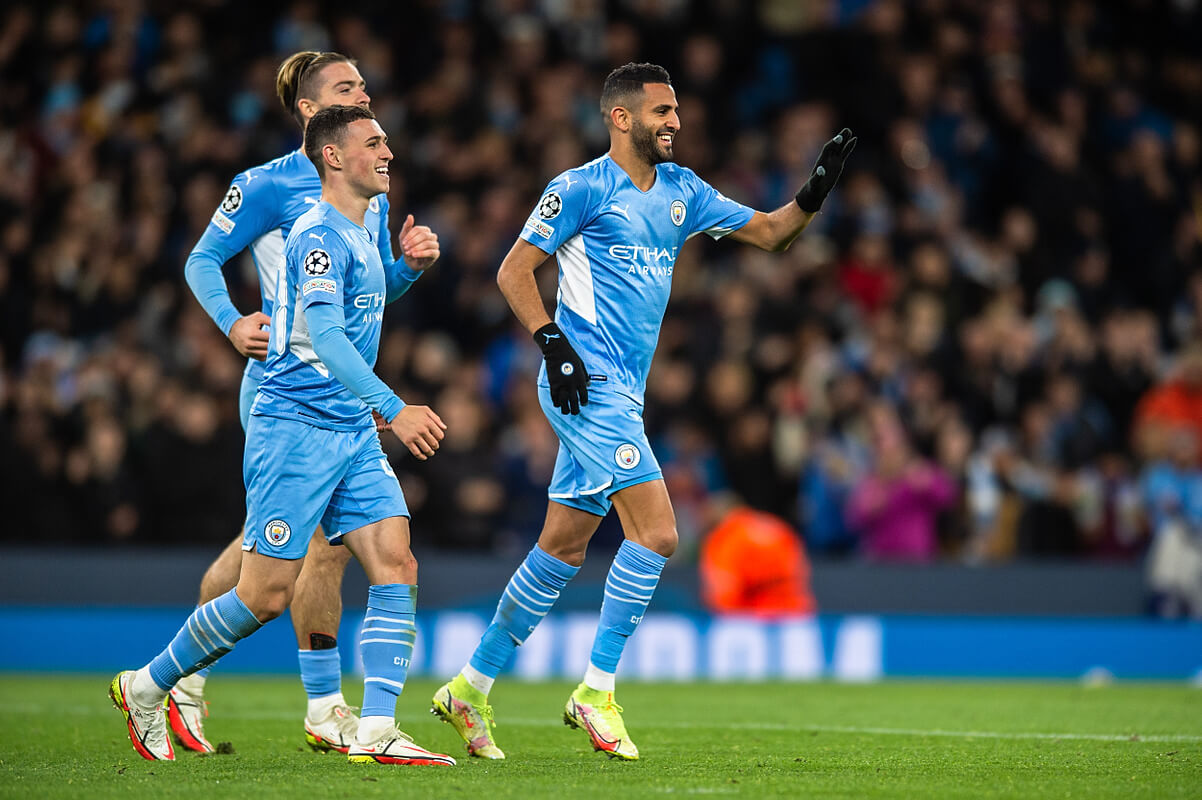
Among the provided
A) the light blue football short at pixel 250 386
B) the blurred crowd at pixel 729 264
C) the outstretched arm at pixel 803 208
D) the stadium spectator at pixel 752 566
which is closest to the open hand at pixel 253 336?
the light blue football short at pixel 250 386

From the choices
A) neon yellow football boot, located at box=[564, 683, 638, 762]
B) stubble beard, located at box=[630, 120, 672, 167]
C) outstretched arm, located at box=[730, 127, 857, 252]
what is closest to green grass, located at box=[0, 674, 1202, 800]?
neon yellow football boot, located at box=[564, 683, 638, 762]

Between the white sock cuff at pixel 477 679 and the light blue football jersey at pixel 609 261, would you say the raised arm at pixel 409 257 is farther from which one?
the white sock cuff at pixel 477 679

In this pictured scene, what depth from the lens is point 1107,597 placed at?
13.9 metres

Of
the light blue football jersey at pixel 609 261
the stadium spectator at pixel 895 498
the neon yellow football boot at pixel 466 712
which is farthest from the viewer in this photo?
the stadium spectator at pixel 895 498

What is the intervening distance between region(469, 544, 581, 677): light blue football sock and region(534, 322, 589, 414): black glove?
27.0 inches

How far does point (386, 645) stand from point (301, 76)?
2.69 meters

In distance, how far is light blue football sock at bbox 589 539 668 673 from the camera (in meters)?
6.45

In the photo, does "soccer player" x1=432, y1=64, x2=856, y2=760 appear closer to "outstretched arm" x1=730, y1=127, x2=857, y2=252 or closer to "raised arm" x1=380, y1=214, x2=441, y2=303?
"outstretched arm" x1=730, y1=127, x2=857, y2=252

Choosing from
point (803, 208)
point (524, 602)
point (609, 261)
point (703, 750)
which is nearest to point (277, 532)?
point (524, 602)

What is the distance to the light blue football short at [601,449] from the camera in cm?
648

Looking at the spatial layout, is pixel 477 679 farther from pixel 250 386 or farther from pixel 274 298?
pixel 274 298

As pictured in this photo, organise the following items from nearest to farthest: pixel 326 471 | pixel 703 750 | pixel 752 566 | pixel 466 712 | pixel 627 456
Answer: pixel 326 471
pixel 627 456
pixel 466 712
pixel 703 750
pixel 752 566

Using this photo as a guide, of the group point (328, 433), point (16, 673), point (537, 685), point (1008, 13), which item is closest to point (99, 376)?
point (16, 673)

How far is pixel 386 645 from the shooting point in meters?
6.05
